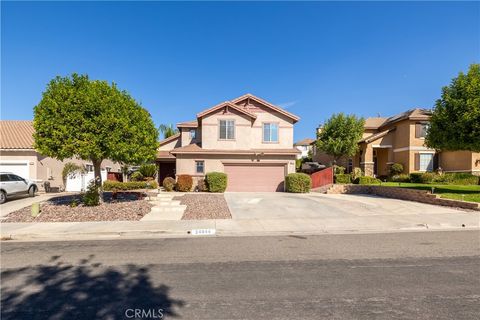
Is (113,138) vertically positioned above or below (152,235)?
above

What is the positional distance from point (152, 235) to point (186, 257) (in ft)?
9.68

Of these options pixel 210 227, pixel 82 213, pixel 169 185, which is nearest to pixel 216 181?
pixel 169 185

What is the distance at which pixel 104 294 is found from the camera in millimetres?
4465

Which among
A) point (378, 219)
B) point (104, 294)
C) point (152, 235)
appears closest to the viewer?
point (104, 294)

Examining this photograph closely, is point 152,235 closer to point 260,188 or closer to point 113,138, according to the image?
point 113,138

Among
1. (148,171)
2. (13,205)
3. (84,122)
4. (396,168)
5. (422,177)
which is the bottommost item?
(13,205)

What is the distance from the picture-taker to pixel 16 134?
2158 centimetres

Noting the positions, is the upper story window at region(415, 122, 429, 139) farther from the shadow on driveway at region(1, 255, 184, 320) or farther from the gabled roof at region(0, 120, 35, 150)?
the gabled roof at region(0, 120, 35, 150)

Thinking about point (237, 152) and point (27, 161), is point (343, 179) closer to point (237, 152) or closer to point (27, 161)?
point (237, 152)

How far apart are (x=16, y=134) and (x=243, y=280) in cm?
2445

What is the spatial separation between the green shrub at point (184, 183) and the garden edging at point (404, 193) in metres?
11.0

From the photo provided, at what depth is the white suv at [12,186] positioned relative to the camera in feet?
51.8

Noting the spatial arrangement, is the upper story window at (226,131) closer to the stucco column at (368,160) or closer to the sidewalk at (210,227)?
the sidewalk at (210,227)

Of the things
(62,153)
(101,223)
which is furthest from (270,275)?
(62,153)
